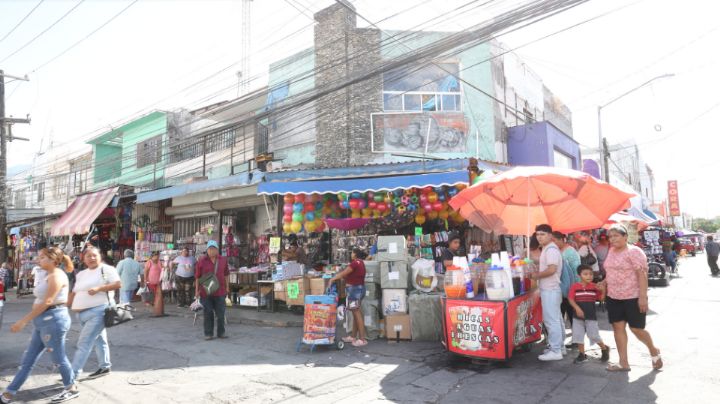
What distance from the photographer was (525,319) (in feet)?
21.1

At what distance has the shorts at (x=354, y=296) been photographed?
25.3ft

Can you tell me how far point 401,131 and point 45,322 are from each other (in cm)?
1084

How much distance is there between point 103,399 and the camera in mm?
5078

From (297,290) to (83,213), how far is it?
9.95m

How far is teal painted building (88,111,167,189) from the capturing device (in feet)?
66.1

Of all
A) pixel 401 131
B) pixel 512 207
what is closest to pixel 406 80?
pixel 401 131

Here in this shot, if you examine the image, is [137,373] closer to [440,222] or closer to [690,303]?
[440,222]

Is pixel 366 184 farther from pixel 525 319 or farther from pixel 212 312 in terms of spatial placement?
pixel 525 319

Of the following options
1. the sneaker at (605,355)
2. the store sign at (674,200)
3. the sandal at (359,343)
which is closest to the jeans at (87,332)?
the sandal at (359,343)

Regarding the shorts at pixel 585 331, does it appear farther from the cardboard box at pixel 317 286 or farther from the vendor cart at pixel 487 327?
the cardboard box at pixel 317 286

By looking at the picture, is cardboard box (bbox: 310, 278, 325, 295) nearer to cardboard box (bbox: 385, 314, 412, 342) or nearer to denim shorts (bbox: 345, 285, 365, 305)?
denim shorts (bbox: 345, 285, 365, 305)

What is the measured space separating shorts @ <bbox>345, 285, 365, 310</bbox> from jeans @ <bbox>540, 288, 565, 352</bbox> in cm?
301

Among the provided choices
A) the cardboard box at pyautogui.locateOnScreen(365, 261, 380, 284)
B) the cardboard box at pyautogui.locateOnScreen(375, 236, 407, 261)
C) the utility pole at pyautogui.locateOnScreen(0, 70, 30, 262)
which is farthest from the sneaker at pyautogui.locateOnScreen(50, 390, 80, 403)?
the utility pole at pyautogui.locateOnScreen(0, 70, 30, 262)

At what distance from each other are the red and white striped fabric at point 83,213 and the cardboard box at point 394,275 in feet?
36.9
